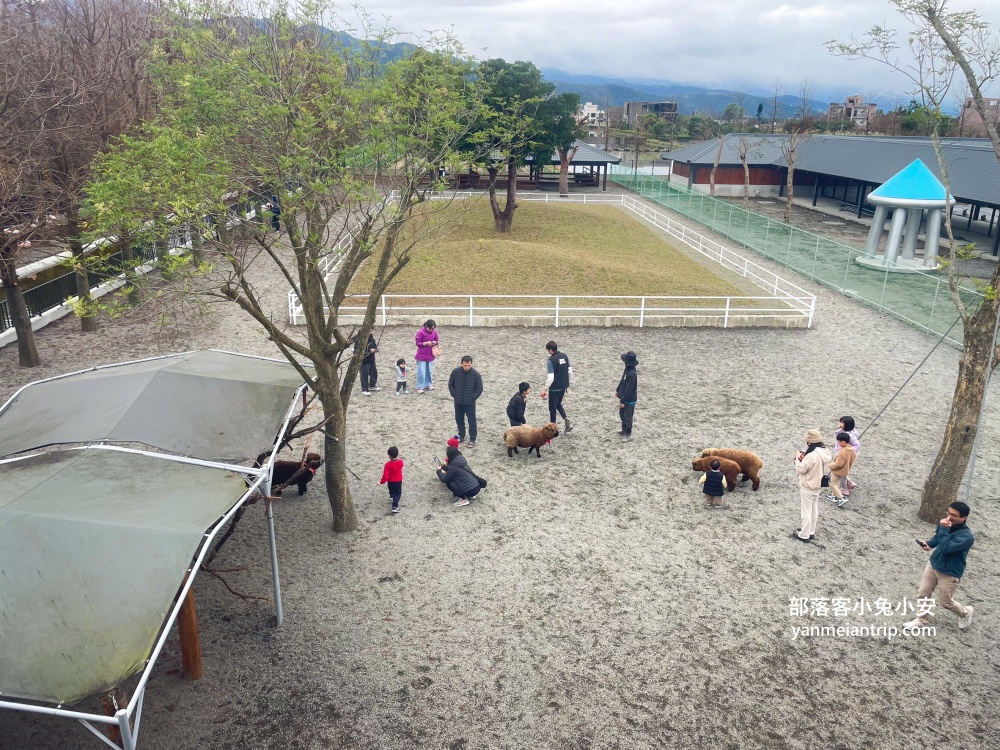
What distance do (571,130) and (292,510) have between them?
85.9ft

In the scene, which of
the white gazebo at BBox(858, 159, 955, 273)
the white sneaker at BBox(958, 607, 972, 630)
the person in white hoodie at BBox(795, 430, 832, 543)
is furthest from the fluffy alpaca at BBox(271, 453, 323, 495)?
the white gazebo at BBox(858, 159, 955, 273)

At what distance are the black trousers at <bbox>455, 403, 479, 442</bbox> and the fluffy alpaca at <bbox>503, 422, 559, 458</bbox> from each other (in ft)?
1.93

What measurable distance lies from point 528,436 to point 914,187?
21.7 m

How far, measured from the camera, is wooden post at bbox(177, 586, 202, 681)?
6613 millimetres

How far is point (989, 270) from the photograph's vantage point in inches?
1035

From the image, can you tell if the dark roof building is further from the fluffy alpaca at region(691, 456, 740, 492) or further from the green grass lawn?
the fluffy alpaca at region(691, 456, 740, 492)

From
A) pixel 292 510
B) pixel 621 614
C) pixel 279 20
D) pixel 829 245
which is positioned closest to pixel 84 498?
pixel 292 510

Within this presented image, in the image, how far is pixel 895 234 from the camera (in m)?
25.7

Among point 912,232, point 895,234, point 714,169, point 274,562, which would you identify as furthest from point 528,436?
point 714,169

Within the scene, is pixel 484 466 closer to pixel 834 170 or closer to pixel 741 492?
pixel 741 492

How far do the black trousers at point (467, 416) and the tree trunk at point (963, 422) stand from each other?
652cm

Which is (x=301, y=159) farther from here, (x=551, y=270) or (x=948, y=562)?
(x=551, y=270)

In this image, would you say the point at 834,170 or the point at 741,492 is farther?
the point at 834,170

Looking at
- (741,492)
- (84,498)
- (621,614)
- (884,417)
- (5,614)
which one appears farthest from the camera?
(884,417)
